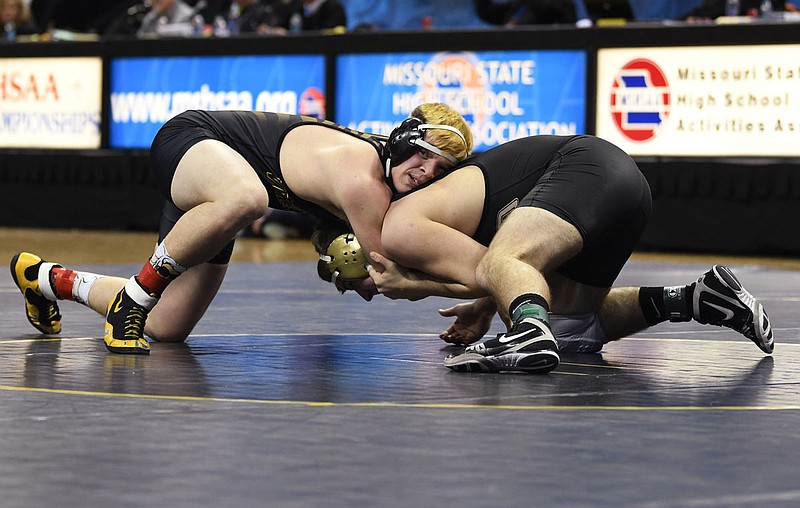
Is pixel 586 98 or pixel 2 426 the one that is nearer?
pixel 2 426

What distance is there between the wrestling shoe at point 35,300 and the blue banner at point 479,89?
589 centimetres

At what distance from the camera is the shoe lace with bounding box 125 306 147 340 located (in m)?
4.27

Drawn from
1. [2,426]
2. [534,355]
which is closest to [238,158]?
[534,355]

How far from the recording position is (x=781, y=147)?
9688mm

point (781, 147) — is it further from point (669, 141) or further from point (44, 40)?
point (44, 40)

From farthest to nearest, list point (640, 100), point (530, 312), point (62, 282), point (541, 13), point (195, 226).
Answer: point (541, 13) < point (640, 100) < point (62, 282) < point (195, 226) < point (530, 312)

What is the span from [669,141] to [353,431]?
7.47m

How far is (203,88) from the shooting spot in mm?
11758

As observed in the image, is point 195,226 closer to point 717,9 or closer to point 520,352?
point 520,352

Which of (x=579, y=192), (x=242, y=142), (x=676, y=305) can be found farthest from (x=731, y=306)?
(x=242, y=142)

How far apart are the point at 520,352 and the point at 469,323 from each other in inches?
35.9

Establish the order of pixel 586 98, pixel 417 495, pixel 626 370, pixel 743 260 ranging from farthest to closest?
pixel 586 98, pixel 743 260, pixel 626 370, pixel 417 495

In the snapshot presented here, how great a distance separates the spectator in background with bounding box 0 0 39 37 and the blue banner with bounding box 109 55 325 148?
1.49 m

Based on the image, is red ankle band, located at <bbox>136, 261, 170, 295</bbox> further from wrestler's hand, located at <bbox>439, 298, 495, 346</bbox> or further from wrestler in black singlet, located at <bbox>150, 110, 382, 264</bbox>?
wrestler's hand, located at <bbox>439, 298, 495, 346</bbox>
